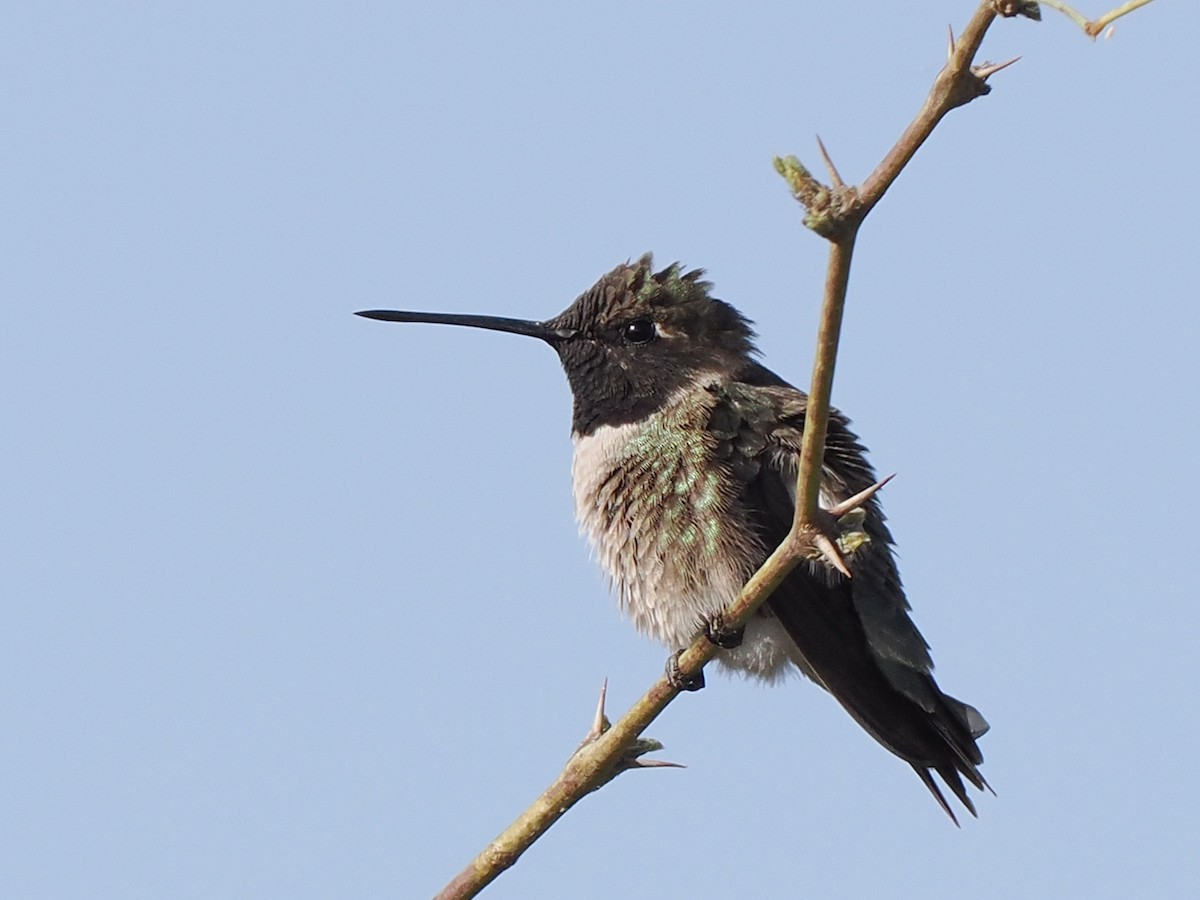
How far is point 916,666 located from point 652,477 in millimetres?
1119

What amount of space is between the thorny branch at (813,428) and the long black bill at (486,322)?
2337 mm

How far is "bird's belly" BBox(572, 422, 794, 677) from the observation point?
207 inches

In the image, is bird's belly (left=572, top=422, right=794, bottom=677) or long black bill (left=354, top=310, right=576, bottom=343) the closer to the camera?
bird's belly (left=572, top=422, right=794, bottom=677)

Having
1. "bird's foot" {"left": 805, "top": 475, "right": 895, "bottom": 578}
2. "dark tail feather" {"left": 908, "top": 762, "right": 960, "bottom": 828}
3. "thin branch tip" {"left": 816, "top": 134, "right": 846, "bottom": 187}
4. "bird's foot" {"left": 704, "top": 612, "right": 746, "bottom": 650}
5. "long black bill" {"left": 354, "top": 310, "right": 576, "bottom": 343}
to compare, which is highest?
"long black bill" {"left": 354, "top": 310, "right": 576, "bottom": 343}

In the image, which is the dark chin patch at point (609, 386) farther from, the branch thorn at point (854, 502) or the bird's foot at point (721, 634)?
the branch thorn at point (854, 502)

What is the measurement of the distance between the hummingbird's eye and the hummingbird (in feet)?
0.66

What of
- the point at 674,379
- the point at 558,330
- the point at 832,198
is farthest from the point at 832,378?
the point at 558,330

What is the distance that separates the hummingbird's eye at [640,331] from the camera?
239 inches

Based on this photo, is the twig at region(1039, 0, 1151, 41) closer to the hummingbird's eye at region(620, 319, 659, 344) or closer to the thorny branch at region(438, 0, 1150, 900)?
the thorny branch at region(438, 0, 1150, 900)

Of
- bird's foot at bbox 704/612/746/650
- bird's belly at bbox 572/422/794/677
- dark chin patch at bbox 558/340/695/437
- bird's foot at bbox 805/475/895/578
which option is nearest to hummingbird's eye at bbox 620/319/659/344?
dark chin patch at bbox 558/340/695/437

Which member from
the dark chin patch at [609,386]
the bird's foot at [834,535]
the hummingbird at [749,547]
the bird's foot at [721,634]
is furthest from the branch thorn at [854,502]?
the dark chin patch at [609,386]

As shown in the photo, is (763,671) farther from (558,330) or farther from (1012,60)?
(1012,60)

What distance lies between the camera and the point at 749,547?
5238 mm

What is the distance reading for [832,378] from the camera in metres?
2.88
